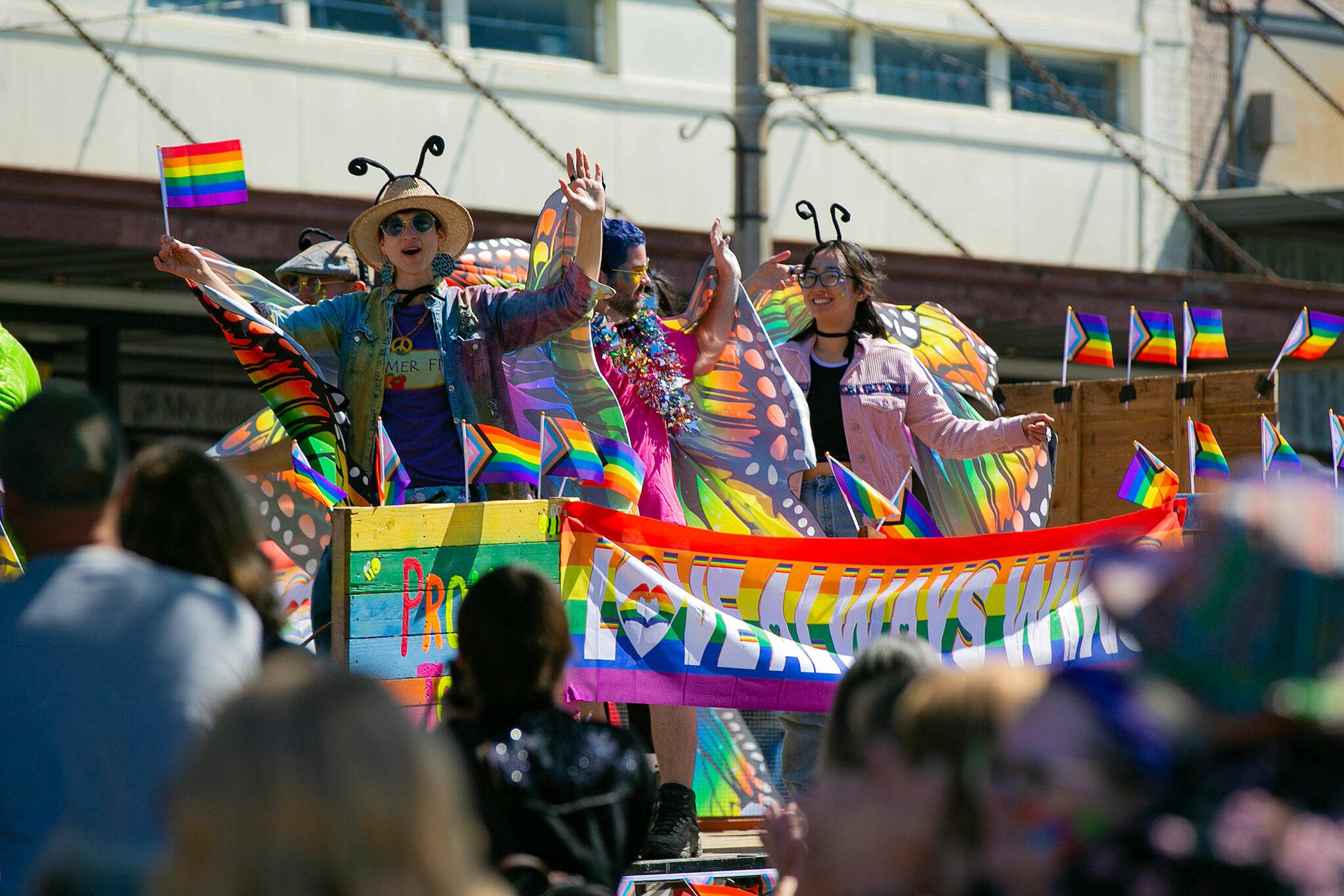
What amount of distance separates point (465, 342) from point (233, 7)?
705cm

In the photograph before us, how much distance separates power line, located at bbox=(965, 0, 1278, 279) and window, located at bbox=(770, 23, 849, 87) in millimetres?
1076

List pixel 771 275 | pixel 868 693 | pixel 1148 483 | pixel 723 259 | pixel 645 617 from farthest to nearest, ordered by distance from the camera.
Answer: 1. pixel 771 275
2. pixel 723 259
3. pixel 1148 483
4. pixel 645 617
5. pixel 868 693

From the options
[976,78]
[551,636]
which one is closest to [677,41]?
[976,78]

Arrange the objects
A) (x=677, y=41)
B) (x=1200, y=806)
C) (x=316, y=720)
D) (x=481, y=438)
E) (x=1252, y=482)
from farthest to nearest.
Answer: (x=677, y=41) → (x=481, y=438) → (x=1252, y=482) → (x=1200, y=806) → (x=316, y=720)

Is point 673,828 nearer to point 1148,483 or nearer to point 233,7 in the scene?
point 1148,483

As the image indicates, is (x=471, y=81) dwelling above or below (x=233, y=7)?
below

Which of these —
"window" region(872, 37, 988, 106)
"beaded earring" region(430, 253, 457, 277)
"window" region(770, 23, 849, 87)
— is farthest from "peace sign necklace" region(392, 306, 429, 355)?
"window" region(872, 37, 988, 106)

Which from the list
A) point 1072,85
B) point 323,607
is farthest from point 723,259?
point 1072,85

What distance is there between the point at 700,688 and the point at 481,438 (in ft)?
3.01

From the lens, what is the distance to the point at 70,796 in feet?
6.94

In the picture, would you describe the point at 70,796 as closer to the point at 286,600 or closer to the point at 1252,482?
the point at 1252,482

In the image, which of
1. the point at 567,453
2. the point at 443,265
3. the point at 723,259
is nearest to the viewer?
the point at 567,453

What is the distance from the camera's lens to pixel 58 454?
7.38ft

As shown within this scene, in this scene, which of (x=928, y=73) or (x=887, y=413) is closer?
(x=887, y=413)
